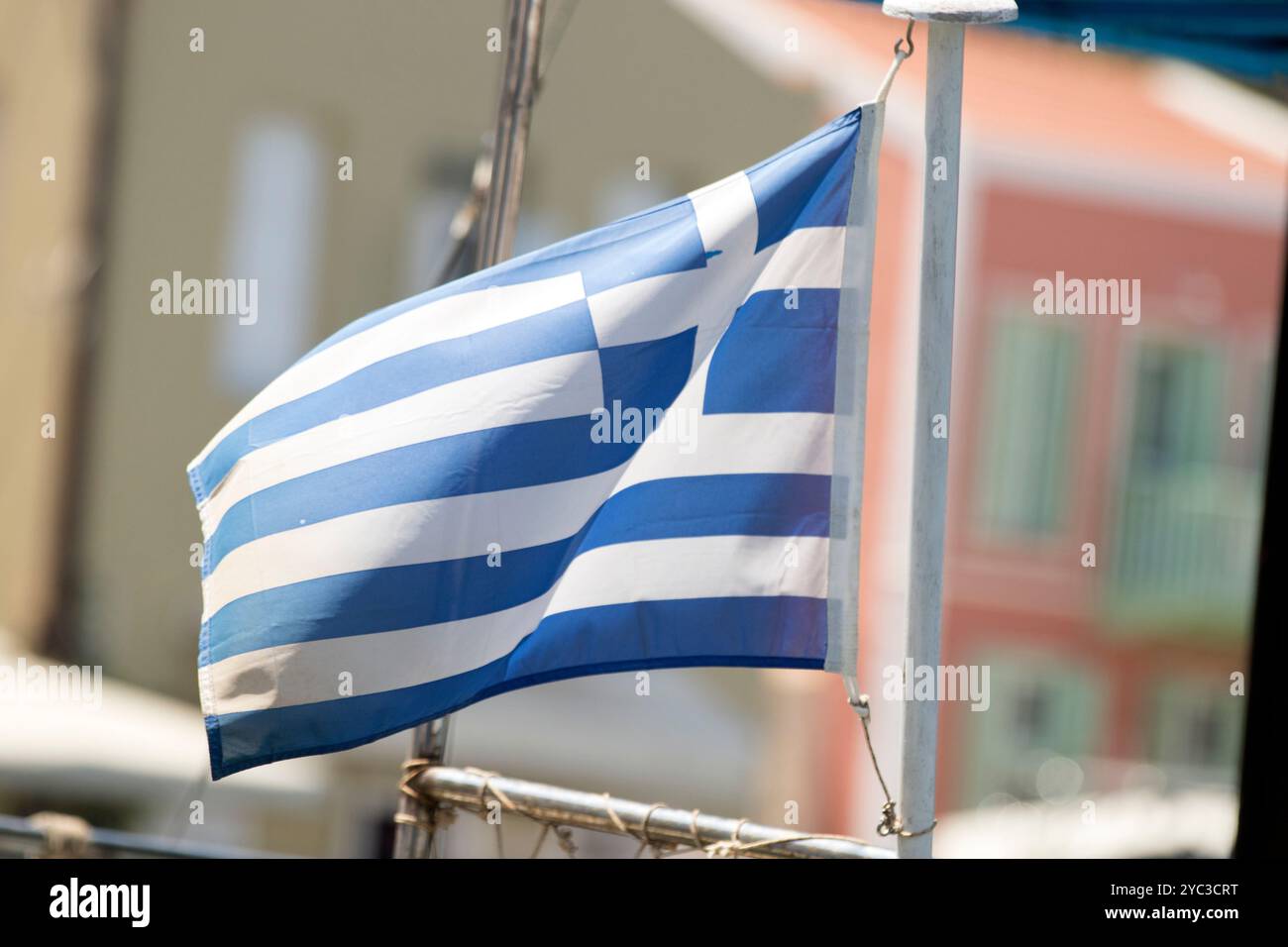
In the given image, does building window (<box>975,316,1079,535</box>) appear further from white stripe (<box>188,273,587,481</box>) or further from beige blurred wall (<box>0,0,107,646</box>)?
white stripe (<box>188,273,587,481</box>)

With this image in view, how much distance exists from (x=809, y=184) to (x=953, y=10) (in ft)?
1.43

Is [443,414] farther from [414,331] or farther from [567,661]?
[567,661]

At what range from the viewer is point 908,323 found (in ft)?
53.6

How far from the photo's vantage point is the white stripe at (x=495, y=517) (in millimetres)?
3234

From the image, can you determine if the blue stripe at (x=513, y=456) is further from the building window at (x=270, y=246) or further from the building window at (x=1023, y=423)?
the building window at (x=1023, y=423)

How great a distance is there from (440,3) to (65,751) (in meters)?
6.61

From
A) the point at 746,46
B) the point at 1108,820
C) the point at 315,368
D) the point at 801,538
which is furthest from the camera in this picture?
the point at 746,46

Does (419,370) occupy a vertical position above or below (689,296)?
below

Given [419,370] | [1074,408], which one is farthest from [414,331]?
[1074,408]

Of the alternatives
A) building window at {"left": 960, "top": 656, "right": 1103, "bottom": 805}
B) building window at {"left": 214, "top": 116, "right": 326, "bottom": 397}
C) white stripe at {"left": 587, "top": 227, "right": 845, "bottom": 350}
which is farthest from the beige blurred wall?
white stripe at {"left": 587, "top": 227, "right": 845, "bottom": 350}

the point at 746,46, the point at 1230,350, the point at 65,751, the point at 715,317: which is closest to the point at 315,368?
the point at 715,317

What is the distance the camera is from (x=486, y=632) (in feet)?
10.6

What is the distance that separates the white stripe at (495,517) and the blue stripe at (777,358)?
31 millimetres
